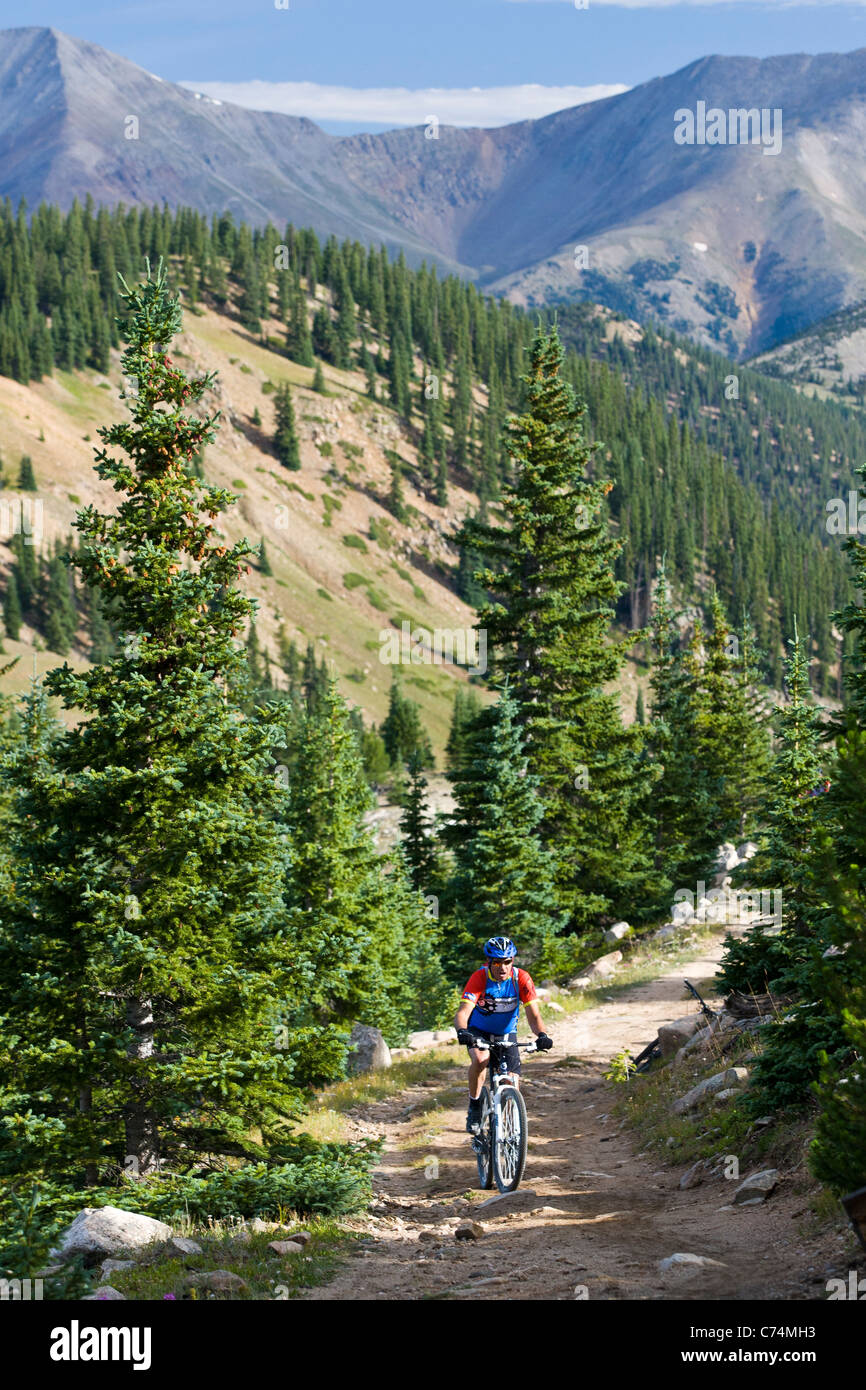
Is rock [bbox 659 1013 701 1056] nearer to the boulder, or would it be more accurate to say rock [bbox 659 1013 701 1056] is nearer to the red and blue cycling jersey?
the red and blue cycling jersey

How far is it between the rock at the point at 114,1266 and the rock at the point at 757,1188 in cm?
516

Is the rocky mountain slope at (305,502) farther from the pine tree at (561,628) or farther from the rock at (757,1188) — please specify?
the rock at (757,1188)

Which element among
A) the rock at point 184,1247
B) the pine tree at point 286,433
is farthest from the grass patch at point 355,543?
the rock at point 184,1247

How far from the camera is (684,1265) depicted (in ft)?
25.4

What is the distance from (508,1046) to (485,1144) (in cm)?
100

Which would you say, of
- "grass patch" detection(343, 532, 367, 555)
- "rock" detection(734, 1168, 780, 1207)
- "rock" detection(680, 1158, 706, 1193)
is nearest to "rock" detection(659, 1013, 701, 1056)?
"rock" detection(680, 1158, 706, 1193)

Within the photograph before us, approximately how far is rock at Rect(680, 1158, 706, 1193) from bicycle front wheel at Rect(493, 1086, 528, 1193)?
1.68 meters

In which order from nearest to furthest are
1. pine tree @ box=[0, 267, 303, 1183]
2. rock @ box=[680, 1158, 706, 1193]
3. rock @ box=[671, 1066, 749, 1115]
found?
1. rock @ box=[680, 1158, 706, 1193]
2. pine tree @ box=[0, 267, 303, 1183]
3. rock @ box=[671, 1066, 749, 1115]

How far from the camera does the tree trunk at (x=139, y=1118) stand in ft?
40.6

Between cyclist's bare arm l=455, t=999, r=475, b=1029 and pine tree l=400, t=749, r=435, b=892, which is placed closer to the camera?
cyclist's bare arm l=455, t=999, r=475, b=1029

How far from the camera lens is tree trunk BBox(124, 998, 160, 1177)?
12383 millimetres

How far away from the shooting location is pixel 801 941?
455 inches

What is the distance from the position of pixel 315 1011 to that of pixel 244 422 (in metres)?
139
